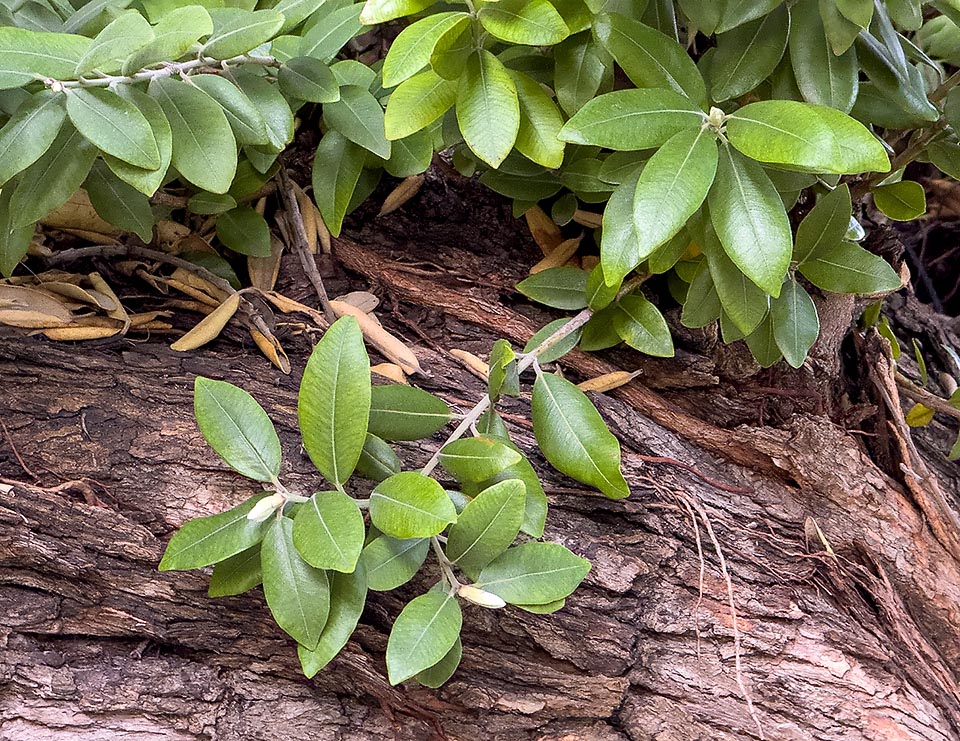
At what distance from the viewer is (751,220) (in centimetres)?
79

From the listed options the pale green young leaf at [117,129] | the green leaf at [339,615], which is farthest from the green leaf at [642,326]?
the pale green young leaf at [117,129]

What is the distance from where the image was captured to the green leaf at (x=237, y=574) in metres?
0.90

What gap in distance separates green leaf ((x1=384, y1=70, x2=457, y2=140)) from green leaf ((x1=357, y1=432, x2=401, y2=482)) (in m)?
0.36

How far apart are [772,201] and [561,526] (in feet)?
1.68

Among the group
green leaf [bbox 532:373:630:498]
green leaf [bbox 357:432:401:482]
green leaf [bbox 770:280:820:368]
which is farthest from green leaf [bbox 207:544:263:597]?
green leaf [bbox 770:280:820:368]

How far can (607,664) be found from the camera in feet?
3.37

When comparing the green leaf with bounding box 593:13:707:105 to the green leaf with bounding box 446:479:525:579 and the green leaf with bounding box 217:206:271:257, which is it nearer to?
the green leaf with bounding box 446:479:525:579

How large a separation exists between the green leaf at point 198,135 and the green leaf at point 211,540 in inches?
14.5

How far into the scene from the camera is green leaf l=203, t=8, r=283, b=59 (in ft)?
2.72

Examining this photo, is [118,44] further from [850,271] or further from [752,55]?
[850,271]

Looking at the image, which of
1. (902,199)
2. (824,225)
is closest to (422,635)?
(824,225)

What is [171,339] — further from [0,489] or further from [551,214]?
[551,214]

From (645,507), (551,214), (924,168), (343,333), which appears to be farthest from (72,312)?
(924,168)

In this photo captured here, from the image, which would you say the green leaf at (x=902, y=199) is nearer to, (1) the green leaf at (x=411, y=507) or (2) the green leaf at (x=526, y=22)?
(2) the green leaf at (x=526, y=22)
